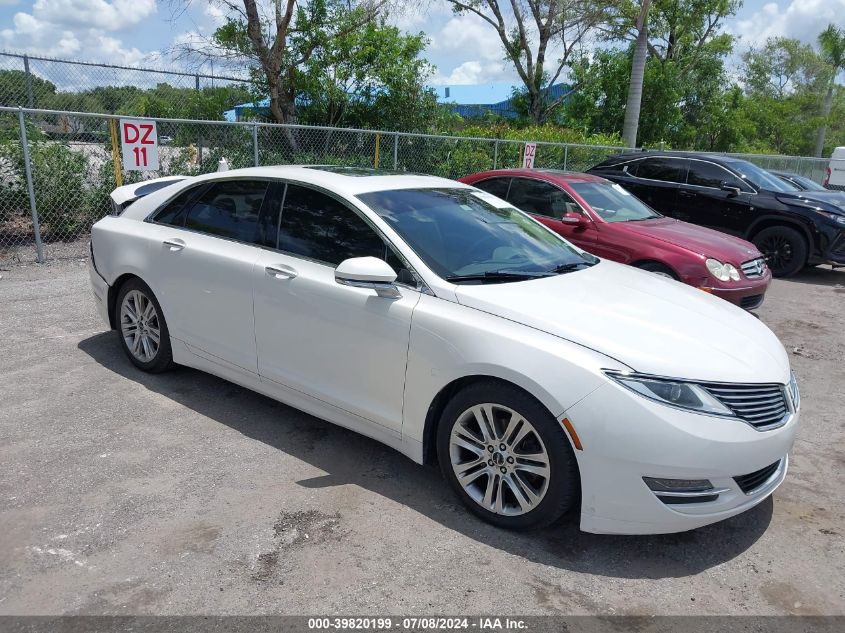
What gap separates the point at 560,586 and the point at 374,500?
1.06 m

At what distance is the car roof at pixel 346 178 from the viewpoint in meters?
4.11

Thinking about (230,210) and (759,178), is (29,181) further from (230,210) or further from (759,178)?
(759,178)

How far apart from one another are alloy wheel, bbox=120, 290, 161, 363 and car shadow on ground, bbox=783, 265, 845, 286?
923 cm

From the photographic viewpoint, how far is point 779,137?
39781 millimetres

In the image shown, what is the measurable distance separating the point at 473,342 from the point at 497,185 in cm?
550

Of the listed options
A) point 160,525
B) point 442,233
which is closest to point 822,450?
point 442,233

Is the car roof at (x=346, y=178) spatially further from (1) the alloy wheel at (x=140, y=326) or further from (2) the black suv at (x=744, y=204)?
(2) the black suv at (x=744, y=204)

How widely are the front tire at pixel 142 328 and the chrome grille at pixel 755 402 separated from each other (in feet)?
11.7

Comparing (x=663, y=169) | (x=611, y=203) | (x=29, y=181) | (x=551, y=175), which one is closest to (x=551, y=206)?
(x=551, y=175)

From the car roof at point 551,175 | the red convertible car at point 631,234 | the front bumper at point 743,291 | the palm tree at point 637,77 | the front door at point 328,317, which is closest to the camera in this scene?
the front door at point 328,317

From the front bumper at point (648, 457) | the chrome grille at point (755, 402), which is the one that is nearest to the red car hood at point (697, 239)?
the chrome grille at point (755, 402)

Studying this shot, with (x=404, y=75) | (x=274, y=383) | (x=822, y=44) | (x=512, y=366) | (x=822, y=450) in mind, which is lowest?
(x=822, y=450)

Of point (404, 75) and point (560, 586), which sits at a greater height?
point (404, 75)

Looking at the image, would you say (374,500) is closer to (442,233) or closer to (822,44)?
(442,233)
